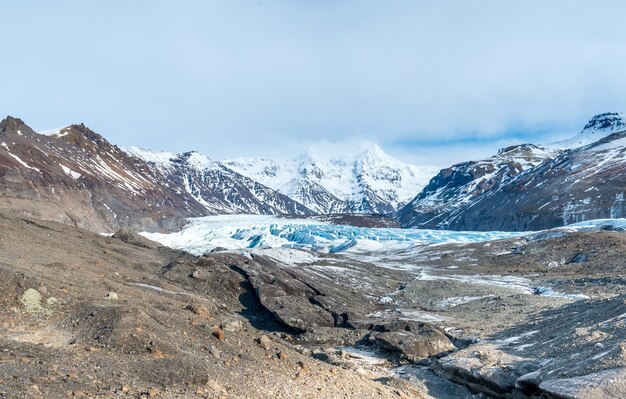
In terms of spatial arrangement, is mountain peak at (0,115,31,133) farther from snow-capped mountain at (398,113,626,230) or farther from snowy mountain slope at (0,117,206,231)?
snow-capped mountain at (398,113,626,230)

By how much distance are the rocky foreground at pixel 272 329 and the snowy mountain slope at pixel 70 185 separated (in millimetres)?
60356

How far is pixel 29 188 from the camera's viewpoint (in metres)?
101

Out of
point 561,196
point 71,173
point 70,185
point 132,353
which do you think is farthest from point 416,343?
point 561,196

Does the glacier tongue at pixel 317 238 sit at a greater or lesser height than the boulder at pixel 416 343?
greater

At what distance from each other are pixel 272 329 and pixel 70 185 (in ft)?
335

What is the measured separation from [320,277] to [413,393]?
75.5 feet

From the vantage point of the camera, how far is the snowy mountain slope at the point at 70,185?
98500 mm

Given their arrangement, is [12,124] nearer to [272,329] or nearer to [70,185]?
[70,185]

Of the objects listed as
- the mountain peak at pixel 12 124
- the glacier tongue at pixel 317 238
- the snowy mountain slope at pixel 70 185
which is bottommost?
the glacier tongue at pixel 317 238

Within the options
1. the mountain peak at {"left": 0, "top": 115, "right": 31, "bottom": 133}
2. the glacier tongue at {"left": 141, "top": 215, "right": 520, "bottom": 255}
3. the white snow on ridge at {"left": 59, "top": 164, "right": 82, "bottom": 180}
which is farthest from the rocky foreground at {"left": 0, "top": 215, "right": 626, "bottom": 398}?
the mountain peak at {"left": 0, "top": 115, "right": 31, "bottom": 133}

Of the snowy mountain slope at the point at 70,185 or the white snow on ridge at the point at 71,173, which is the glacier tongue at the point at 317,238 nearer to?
the snowy mountain slope at the point at 70,185

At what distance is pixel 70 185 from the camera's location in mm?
117438

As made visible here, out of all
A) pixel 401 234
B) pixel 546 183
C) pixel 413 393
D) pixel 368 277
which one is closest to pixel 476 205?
pixel 546 183

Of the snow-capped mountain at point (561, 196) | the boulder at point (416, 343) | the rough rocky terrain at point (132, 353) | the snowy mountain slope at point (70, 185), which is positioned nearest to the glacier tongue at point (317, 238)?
the snowy mountain slope at point (70, 185)
